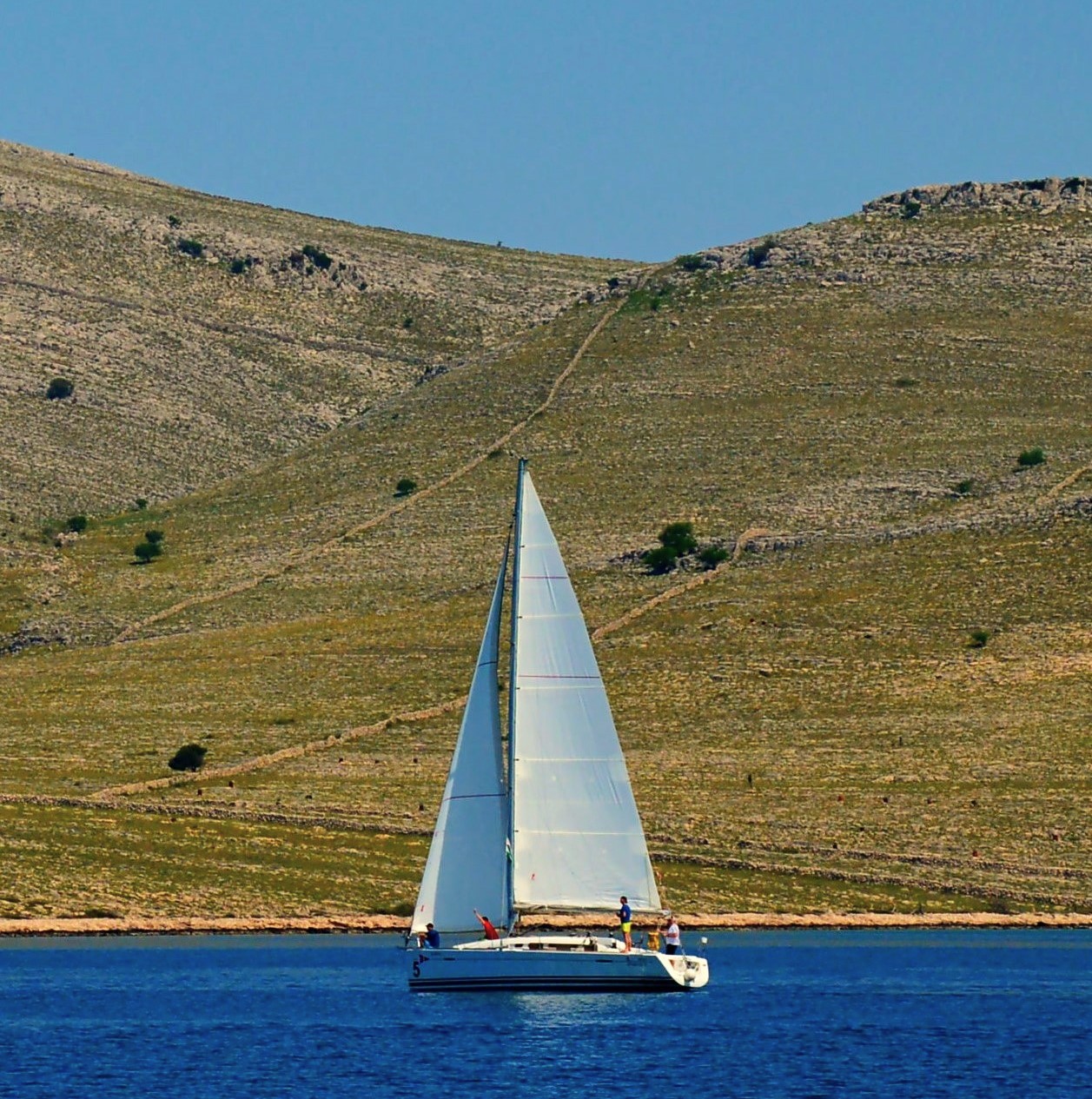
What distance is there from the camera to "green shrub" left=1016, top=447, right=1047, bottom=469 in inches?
4796

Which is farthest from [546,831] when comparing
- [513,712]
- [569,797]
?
[513,712]

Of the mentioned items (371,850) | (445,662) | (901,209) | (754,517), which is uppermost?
A: (901,209)

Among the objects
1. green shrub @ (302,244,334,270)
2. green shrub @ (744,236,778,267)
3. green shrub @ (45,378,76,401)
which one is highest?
green shrub @ (302,244,334,270)

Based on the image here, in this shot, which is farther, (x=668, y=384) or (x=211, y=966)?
(x=668, y=384)

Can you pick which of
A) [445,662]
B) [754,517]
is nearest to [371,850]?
[445,662]

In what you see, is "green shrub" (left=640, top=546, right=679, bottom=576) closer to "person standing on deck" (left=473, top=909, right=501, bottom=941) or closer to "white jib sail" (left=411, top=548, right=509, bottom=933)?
"white jib sail" (left=411, top=548, right=509, bottom=933)

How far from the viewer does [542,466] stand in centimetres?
13300

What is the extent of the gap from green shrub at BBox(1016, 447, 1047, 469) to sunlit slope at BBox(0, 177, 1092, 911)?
0.49 metres

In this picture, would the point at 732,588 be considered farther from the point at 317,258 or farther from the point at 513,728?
the point at 317,258

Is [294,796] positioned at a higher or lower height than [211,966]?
A: higher

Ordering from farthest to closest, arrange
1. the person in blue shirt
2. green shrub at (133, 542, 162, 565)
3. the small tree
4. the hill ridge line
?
green shrub at (133, 542, 162, 565), the hill ridge line, the small tree, the person in blue shirt

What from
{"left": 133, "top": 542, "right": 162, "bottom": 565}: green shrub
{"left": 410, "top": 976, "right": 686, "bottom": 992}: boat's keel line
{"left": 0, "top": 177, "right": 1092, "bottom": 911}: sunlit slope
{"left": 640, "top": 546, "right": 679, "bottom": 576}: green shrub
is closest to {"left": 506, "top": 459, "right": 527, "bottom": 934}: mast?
{"left": 410, "top": 976, "right": 686, "bottom": 992}: boat's keel line

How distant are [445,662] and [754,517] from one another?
25.4m

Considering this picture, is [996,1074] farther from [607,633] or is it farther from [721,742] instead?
Result: [607,633]
